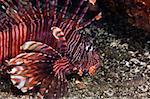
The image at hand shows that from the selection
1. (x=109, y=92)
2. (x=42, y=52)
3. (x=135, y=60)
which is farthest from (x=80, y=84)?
(x=135, y=60)

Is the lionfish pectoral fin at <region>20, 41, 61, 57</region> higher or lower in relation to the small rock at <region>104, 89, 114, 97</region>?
higher

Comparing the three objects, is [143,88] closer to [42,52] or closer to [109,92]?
[109,92]

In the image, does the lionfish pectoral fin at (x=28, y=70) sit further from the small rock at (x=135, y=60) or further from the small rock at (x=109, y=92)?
the small rock at (x=135, y=60)

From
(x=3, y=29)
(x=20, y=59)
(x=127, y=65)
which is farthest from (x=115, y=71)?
(x=3, y=29)

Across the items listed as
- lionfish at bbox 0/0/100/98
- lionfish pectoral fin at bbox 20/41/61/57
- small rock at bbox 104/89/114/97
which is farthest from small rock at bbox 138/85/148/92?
lionfish pectoral fin at bbox 20/41/61/57

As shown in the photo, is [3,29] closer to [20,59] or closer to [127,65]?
[20,59]

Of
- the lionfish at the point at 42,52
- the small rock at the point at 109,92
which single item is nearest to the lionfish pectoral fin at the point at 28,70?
the lionfish at the point at 42,52

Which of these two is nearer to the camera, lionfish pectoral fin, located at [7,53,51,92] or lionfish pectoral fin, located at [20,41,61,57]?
lionfish pectoral fin, located at [20,41,61,57]

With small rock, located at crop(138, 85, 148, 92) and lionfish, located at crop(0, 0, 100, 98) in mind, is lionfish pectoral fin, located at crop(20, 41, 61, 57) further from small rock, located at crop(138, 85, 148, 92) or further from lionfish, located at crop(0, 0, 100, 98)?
small rock, located at crop(138, 85, 148, 92)
